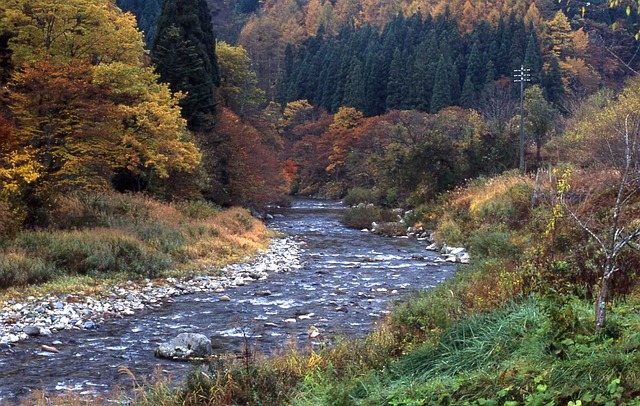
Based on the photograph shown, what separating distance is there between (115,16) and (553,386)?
74.3ft

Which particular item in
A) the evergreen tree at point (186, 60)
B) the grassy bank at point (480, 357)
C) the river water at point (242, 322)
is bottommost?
the river water at point (242, 322)

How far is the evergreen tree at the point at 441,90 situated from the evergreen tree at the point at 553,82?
37.2 feet

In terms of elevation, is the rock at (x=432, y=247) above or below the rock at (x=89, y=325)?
below

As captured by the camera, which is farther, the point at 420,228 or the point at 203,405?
the point at 420,228

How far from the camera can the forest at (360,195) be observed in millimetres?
5527

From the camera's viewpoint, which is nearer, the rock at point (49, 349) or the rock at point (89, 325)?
the rock at point (49, 349)

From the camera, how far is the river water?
908cm

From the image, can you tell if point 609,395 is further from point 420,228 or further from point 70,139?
point 420,228

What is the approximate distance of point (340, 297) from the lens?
14.9 metres

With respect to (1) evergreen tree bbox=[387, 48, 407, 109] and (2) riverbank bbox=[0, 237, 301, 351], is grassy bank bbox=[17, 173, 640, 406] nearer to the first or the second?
(2) riverbank bbox=[0, 237, 301, 351]

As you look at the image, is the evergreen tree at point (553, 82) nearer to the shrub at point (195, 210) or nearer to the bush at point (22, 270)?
the shrub at point (195, 210)

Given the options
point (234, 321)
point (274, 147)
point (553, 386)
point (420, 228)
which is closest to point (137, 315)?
point (234, 321)

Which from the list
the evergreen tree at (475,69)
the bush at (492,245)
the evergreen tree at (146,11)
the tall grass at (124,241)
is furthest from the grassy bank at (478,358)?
the evergreen tree at (146,11)

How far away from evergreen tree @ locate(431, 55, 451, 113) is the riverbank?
5012cm
